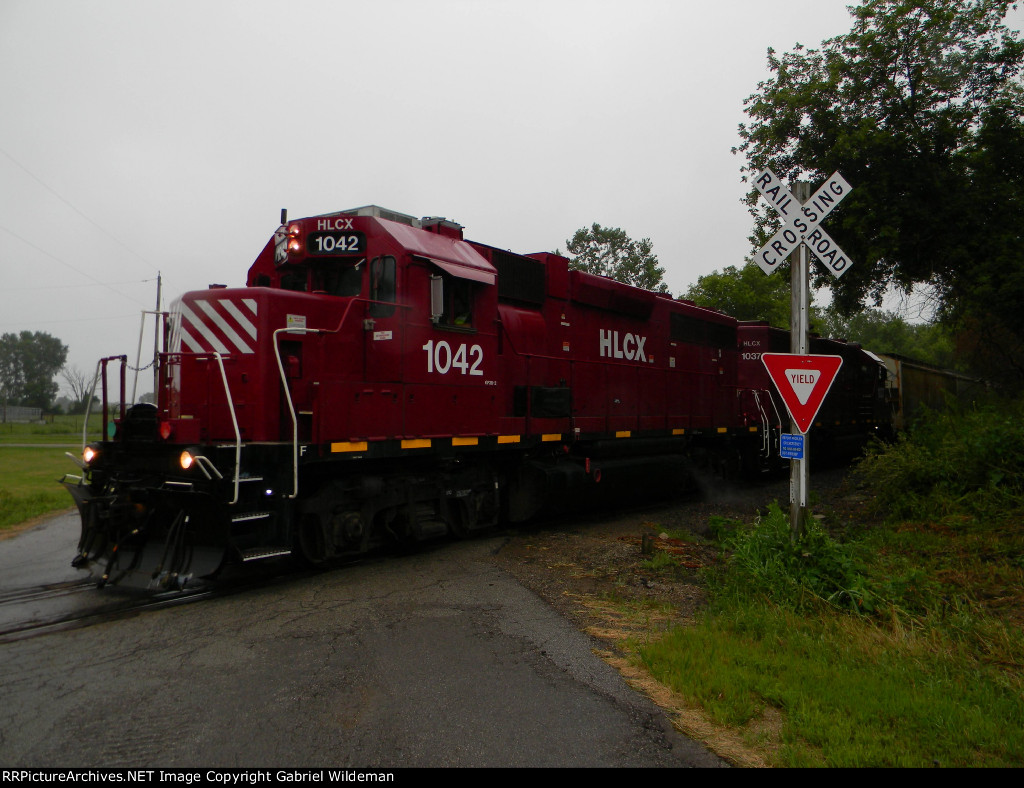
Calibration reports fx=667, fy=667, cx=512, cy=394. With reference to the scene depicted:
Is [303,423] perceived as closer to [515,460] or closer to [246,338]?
[246,338]

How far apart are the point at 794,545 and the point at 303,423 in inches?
194

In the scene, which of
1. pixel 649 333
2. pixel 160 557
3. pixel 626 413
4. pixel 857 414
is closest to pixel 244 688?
pixel 160 557

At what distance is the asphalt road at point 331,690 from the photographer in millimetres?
3354

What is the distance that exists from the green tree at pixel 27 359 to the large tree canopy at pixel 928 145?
103 metres

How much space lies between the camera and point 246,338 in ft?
21.9

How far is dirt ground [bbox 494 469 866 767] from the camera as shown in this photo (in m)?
4.08

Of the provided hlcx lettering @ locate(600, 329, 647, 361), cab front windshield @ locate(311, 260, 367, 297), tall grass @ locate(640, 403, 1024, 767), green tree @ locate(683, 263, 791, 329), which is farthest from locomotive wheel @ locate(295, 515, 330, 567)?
green tree @ locate(683, 263, 791, 329)

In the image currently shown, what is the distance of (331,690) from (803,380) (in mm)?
4819

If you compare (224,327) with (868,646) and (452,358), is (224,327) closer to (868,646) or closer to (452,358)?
(452,358)

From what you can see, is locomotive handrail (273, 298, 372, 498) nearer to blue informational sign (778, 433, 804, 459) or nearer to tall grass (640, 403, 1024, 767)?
tall grass (640, 403, 1024, 767)

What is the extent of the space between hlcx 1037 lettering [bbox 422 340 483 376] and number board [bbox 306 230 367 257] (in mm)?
1346

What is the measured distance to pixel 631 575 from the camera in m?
7.02

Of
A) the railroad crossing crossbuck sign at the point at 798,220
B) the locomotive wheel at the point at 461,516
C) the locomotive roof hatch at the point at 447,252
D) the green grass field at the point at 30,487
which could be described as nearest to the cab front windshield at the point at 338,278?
the locomotive roof hatch at the point at 447,252

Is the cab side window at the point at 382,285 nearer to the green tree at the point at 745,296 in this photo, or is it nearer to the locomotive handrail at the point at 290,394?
the locomotive handrail at the point at 290,394
